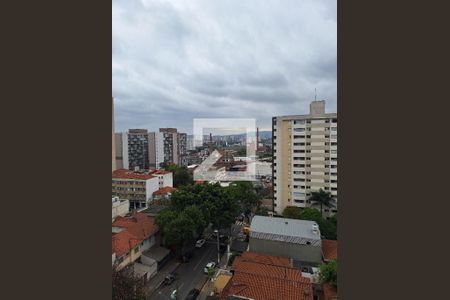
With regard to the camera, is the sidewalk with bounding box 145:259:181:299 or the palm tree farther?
the palm tree

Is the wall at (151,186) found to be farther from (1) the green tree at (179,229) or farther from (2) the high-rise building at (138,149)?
(1) the green tree at (179,229)

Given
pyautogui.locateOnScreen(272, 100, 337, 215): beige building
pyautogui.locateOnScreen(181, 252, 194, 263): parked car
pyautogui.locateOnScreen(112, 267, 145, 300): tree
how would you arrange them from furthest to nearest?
pyautogui.locateOnScreen(272, 100, 337, 215): beige building < pyautogui.locateOnScreen(181, 252, 194, 263): parked car < pyautogui.locateOnScreen(112, 267, 145, 300): tree

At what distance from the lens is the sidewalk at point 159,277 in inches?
228

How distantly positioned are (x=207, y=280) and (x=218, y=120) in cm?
428

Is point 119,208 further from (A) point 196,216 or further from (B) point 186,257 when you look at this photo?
(A) point 196,216

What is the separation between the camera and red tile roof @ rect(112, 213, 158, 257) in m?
6.23

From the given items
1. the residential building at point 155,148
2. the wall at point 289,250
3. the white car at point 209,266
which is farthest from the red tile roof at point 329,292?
the residential building at point 155,148

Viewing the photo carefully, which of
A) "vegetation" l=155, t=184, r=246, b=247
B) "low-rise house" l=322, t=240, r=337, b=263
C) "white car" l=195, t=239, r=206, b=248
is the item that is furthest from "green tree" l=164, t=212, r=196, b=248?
"low-rise house" l=322, t=240, r=337, b=263

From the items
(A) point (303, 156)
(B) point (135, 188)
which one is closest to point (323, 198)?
(A) point (303, 156)

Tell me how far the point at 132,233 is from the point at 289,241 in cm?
419

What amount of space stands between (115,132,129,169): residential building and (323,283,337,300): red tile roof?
55.6ft

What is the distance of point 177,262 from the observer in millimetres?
7094

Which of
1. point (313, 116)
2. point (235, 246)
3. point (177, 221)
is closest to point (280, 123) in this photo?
point (313, 116)

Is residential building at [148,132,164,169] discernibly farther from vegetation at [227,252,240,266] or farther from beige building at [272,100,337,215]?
vegetation at [227,252,240,266]
